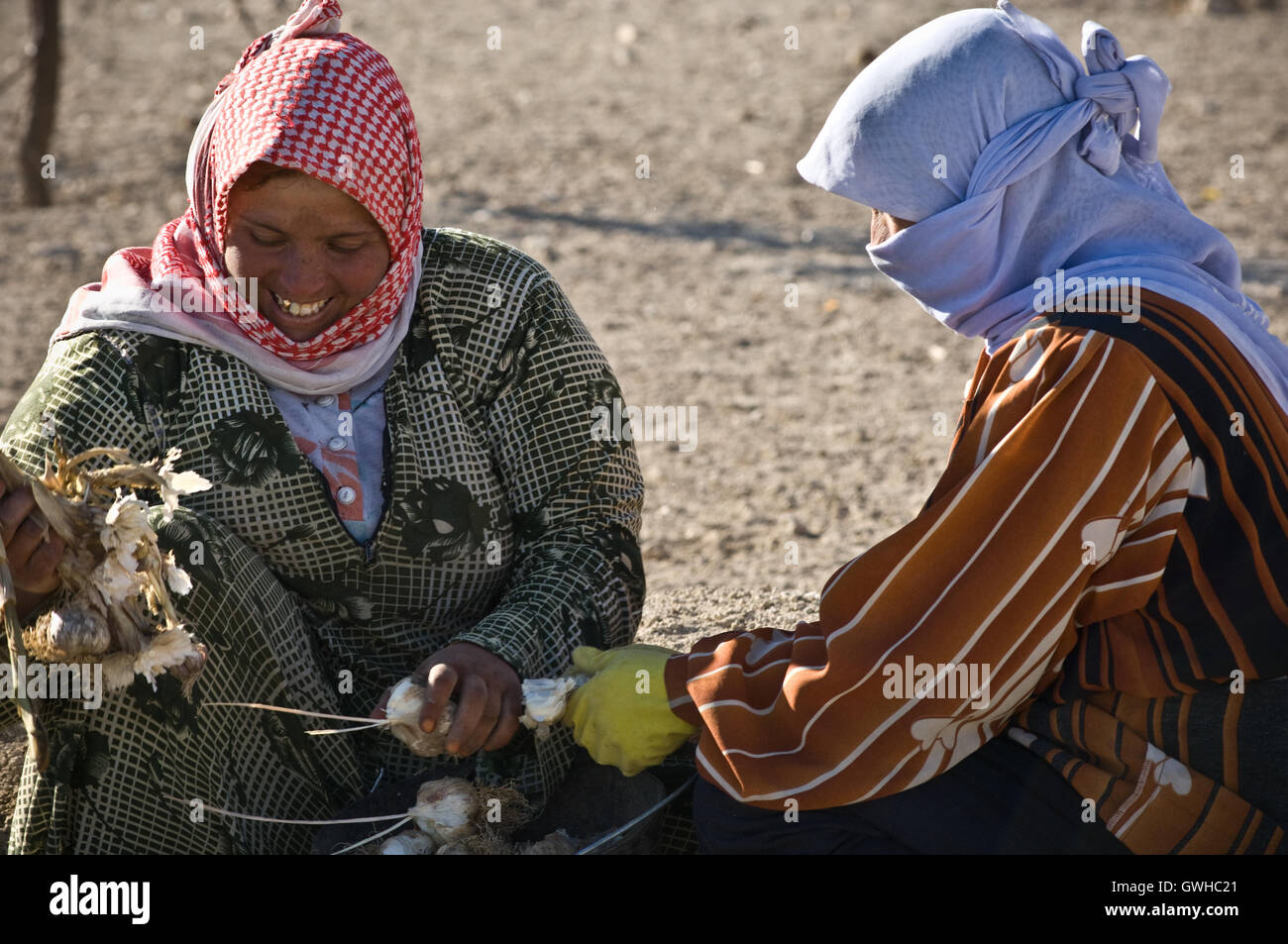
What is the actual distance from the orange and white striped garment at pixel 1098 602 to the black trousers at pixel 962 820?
0.09 ft

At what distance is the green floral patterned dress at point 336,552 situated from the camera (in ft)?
7.97

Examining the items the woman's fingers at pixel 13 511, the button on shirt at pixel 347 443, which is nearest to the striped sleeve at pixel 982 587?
the button on shirt at pixel 347 443

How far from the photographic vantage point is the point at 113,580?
2.28 m

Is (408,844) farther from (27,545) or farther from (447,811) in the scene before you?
(27,545)

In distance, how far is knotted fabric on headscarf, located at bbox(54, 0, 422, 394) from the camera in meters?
2.55

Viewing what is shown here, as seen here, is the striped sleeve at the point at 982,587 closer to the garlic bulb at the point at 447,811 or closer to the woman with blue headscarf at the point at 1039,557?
the woman with blue headscarf at the point at 1039,557

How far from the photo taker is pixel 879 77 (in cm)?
241

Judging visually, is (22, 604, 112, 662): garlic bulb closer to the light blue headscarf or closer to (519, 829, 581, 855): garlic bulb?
(519, 829, 581, 855): garlic bulb

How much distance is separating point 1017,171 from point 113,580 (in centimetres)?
158

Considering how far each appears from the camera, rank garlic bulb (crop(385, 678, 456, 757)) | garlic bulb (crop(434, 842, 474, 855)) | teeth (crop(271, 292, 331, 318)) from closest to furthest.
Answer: garlic bulb (crop(385, 678, 456, 757))
garlic bulb (crop(434, 842, 474, 855))
teeth (crop(271, 292, 331, 318))

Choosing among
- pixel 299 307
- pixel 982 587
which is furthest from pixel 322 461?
pixel 982 587

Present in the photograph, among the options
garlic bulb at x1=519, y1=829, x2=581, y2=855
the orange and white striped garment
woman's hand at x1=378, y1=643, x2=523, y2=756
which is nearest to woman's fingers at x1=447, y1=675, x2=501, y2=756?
woman's hand at x1=378, y1=643, x2=523, y2=756

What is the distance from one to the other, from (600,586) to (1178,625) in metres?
1.10

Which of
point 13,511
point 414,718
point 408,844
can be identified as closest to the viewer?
point 13,511
